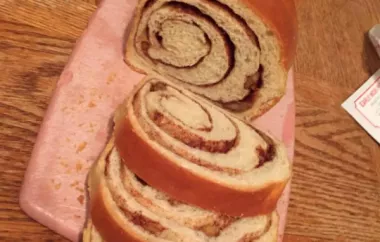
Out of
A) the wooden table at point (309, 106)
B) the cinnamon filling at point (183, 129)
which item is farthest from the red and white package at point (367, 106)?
the cinnamon filling at point (183, 129)

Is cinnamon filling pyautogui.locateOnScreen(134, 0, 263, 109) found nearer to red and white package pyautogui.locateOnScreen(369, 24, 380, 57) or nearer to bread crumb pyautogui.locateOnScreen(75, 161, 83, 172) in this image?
bread crumb pyautogui.locateOnScreen(75, 161, 83, 172)

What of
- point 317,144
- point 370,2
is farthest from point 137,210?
point 370,2

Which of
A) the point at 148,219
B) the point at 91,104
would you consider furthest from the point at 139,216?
the point at 91,104

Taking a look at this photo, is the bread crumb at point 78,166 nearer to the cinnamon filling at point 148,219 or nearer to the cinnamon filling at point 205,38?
the cinnamon filling at point 148,219

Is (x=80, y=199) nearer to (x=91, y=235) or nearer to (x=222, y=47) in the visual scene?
(x=91, y=235)

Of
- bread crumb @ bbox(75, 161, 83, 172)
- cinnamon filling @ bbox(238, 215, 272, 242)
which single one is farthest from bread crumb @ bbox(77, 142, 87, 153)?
cinnamon filling @ bbox(238, 215, 272, 242)
